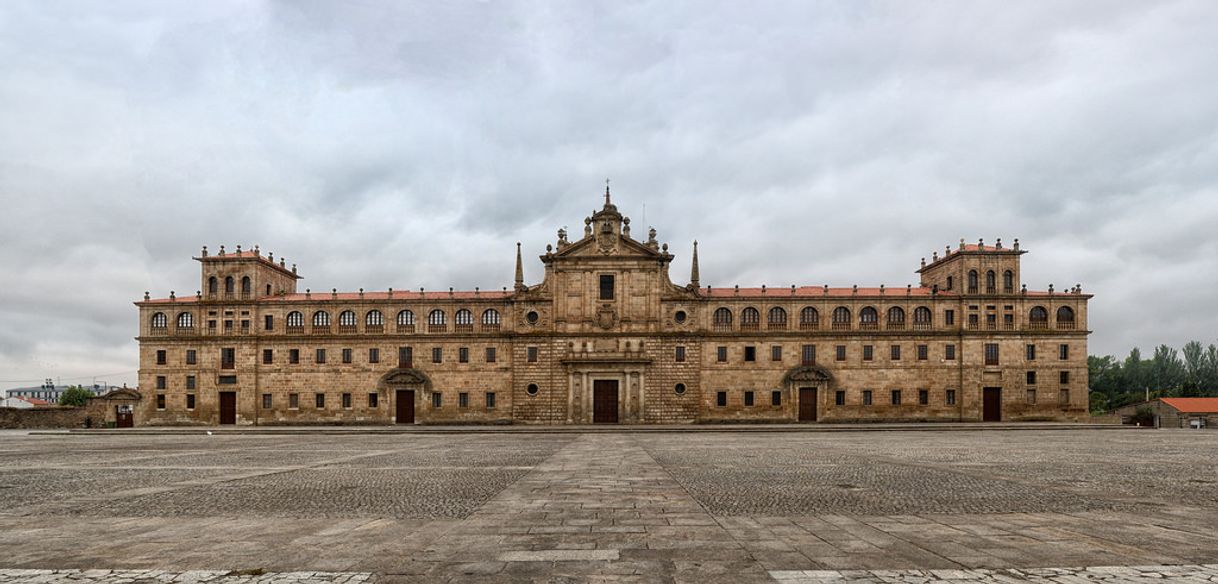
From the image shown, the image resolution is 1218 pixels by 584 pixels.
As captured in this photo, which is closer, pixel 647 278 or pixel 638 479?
pixel 638 479

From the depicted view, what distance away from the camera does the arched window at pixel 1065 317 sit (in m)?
59.1

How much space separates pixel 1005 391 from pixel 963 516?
172ft

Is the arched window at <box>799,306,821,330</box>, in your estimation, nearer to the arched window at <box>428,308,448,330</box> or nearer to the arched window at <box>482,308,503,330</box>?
the arched window at <box>482,308,503,330</box>

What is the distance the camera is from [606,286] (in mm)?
59406

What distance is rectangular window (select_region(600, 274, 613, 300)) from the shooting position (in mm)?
59281

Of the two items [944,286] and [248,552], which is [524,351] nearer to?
[944,286]

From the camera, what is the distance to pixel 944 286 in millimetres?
62312

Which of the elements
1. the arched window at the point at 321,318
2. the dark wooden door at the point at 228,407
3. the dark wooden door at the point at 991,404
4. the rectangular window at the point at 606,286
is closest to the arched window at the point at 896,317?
the dark wooden door at the point at 991,404

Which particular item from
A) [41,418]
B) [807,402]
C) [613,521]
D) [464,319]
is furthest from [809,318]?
[41,418]

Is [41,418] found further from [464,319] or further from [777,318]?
[777,318]

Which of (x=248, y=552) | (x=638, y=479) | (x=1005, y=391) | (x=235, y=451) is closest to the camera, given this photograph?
(x=248, y=552)

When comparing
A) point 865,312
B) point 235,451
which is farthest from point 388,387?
point 865,312

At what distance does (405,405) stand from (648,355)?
19.0 m

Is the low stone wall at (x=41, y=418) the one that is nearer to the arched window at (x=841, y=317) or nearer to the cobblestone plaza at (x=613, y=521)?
the cobblestone plaza at (x=613, y=521)
